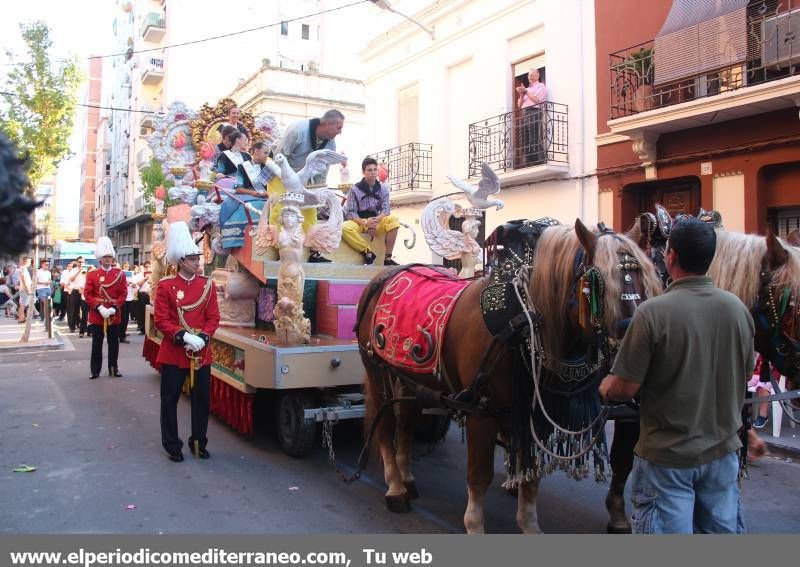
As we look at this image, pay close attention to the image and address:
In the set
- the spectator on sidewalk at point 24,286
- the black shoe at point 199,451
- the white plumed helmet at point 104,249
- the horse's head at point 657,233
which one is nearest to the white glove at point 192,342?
the black shoe at point 199,451

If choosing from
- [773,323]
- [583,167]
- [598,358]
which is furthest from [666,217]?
[583,167]

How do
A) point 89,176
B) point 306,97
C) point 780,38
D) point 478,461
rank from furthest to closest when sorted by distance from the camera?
point 89,176, point 306,97, point 780,38, point 478,461

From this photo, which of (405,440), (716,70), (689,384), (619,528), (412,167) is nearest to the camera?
(689,384)

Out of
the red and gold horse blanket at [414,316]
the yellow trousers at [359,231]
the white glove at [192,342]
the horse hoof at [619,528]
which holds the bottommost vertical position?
the horse hoof at [619,528]

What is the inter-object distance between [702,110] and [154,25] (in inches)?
1263

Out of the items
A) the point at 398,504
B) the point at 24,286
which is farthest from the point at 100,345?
the point at 24,286

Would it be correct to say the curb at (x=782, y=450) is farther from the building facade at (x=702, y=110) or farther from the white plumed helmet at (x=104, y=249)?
the white plumed helmet at (x=104, y=249)

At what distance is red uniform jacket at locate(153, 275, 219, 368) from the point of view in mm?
5281

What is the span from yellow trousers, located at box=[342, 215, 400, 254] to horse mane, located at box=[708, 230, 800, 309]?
3.86 meters

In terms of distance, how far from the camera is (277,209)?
19.2ft

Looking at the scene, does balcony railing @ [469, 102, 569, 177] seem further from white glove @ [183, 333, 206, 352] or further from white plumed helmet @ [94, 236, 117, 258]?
white glove @ [183, 333, 206, 352]

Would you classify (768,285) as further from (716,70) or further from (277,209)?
(716,70)

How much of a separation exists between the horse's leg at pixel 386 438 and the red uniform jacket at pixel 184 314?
5.32 feet

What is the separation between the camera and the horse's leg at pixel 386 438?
A: 443cm
